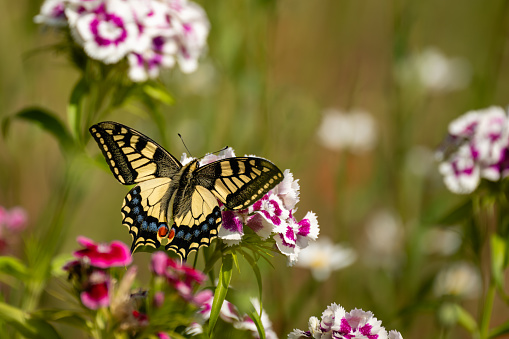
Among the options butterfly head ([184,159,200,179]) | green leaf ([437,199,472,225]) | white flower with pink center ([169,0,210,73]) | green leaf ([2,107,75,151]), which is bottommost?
butterfly head ([184,159,200,179])

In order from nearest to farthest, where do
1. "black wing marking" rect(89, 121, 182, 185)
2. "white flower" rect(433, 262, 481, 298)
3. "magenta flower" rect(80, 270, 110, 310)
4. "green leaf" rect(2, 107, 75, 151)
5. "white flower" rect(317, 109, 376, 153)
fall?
1. "magenta flower" rect(80, 270, 110, 310)
2. "black wing marking" rect(89, 121, 182, 185)
3. "green leaf" rect(2, 107, 75, 151)
4. "white flower" rect(433, 262, 481, 298)
5. "white flower" rect(317, 109, 376, 153)

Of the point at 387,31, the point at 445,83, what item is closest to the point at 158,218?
the point at 445,83

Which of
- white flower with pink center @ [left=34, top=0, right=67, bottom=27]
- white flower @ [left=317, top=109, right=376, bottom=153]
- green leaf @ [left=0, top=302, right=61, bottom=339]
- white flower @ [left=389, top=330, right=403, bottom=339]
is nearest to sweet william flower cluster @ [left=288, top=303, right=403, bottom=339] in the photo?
white flower @ [left=389, top=330, right=403, bottom=339]

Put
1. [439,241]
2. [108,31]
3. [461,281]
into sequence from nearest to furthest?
[108,31]
[461,281]
[439,241]

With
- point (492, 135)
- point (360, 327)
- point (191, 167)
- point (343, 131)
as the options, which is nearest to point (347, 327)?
point (360, 327)

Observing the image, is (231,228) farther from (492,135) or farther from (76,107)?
(492,135)

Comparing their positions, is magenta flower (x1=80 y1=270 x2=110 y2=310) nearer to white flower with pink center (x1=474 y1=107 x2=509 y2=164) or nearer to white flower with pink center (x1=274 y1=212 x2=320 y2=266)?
white flower with pink center (x1=274 y1=212 x2=320 y2=266)

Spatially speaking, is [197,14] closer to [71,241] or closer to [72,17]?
[72,17]
